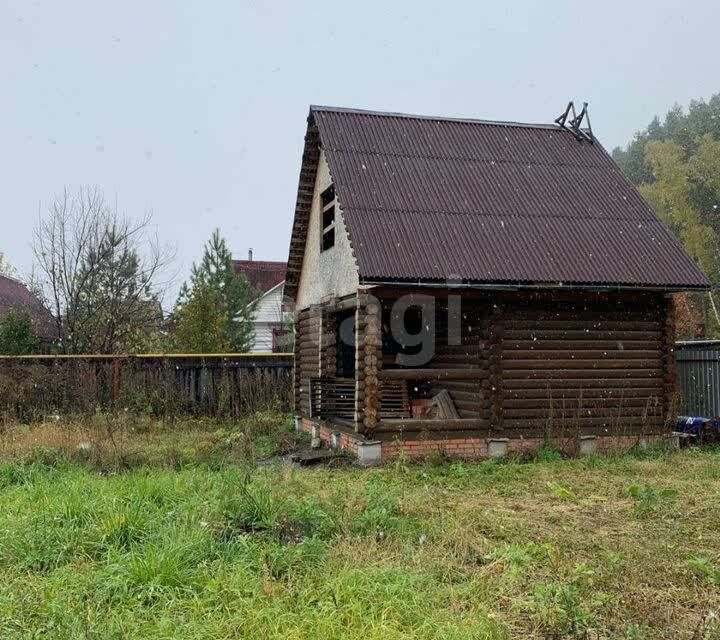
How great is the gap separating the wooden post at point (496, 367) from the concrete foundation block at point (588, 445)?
1.42 meters

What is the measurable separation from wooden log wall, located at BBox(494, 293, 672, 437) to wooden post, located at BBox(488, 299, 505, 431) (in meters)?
0.04

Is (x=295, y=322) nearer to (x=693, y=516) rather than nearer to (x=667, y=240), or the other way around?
(x=667, y=240)

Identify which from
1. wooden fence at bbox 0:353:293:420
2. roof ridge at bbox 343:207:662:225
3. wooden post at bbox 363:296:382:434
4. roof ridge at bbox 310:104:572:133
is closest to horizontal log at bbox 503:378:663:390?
wooden post at bbox 363:296:382:434

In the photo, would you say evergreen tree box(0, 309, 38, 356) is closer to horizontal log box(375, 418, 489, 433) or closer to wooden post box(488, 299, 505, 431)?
horizontal log box(375, 418, 489, 433)

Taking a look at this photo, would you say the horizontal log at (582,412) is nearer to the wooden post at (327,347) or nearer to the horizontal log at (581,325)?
the horizontal log at (581,325)

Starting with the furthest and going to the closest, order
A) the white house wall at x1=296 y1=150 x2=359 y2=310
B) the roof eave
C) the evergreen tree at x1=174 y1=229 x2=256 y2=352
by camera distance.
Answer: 1. the evergreen tree at x1=174 y1=229 x2=256 y2=352
2. the white house wall at x1=296 y1=150 x2=359 y2=310
3. the roof eave

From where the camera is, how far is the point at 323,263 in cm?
1365

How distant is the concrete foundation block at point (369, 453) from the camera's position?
1055cm

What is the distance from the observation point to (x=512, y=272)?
10.9m

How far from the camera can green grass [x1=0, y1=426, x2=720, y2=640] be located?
4180mm

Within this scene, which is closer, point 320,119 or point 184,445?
point 184,445

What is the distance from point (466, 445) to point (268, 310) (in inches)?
1103

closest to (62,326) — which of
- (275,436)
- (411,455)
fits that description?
(275,436)

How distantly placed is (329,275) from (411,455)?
395 cm
